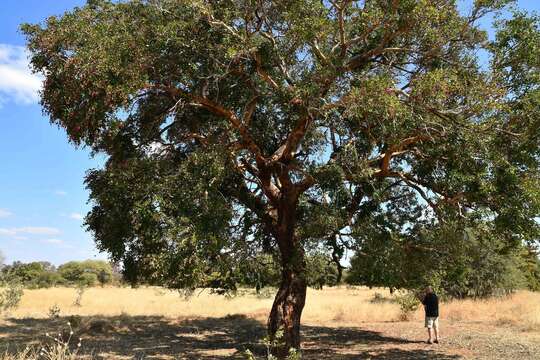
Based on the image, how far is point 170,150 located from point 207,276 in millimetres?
3440

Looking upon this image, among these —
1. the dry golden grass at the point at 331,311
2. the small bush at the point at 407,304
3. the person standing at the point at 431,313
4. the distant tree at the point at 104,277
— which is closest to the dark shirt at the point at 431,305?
the person standing at the point at 431,313

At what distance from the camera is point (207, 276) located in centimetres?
1119

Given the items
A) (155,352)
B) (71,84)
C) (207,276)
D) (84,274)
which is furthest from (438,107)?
(84,274)

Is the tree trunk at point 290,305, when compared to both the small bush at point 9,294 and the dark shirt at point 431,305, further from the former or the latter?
the small bush at point 9,294

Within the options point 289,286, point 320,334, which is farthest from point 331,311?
point 289,286

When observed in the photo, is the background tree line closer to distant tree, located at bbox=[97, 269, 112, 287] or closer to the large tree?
distant tree, located at bbox=[97, 269, 112, 287]

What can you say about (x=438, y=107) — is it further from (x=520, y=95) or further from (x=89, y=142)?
(x=89, y=142)

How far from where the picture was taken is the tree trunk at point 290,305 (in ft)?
42.3

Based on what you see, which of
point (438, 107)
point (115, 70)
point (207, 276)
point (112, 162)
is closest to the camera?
point (115, 70)

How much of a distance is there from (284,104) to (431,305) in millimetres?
7920

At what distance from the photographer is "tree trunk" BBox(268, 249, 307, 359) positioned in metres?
12.9

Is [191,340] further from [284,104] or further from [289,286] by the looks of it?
[284,104]

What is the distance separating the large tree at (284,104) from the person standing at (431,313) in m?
4.20

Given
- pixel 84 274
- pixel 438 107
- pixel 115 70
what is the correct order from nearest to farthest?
1. pixel 115 70
2. pixel 438 107
3. pixel 84 274
